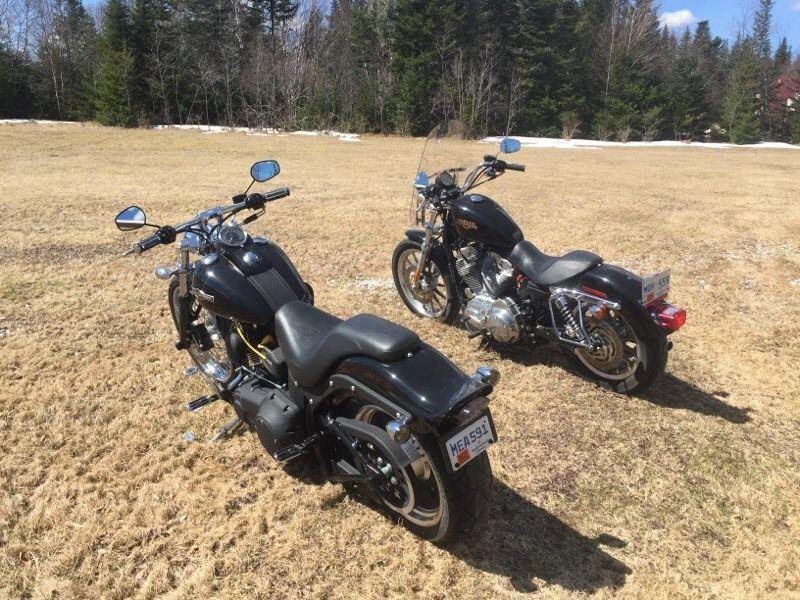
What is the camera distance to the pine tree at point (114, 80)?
28.0m

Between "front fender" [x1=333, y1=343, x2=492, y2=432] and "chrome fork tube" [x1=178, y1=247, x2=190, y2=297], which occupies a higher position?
"chrome fork tube" [x1=178, y1=247, x2=190, y2=297]

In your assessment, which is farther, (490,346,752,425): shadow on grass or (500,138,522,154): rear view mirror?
(500,138,522,154): rear view mirror

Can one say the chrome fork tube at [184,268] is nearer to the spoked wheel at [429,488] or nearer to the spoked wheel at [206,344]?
the spoked wheel at [206,344]

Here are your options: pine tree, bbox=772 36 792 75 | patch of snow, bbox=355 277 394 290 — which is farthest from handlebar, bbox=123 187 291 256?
pine tree, bbox=772 36 792 75

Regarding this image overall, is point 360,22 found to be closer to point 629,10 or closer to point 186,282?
point 629,10

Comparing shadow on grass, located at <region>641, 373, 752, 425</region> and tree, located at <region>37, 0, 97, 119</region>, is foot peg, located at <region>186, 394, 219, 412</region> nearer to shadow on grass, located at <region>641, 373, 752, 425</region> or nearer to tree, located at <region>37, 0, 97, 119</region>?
shadow on grass, located at <region>641, 373, 752, 425</region>

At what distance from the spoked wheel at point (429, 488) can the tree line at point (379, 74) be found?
2656 cm

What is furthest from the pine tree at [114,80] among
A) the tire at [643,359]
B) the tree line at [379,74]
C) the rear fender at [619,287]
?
the tire at [643,359]

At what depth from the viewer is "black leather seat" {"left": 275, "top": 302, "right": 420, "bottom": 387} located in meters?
2.22

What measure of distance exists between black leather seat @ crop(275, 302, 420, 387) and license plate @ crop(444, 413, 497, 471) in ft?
1.25

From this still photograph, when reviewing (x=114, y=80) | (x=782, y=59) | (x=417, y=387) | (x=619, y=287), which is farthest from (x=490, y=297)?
(x=782, y=59)

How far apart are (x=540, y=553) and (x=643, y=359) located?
1519mm

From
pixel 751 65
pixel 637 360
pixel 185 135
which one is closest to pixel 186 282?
pixel 637 360

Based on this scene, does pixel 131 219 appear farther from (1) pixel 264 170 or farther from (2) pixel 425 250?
(2) pixel 425 250
